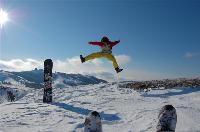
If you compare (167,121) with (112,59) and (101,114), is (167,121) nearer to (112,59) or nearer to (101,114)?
(101,114)

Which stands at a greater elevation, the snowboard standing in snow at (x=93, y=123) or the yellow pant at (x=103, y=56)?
the yellow pant at (x=103, y=56)

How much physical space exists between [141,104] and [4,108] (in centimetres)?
534

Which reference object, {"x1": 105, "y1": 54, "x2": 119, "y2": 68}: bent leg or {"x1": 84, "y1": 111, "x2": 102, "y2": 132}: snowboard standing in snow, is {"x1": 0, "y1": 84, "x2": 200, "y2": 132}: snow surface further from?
{"x1": 84, "y1": 111, "x2": 102, "y2": 132}: snowboard standing in snow

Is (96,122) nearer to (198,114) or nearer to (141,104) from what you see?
(198,114)

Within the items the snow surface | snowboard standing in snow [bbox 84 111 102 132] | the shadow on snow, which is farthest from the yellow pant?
snowboard standing in snow [bbox 84 111 102 132]

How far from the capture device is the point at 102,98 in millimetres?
13977

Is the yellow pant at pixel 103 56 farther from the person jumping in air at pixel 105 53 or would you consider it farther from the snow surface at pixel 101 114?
the snow surface at pixel 101 114

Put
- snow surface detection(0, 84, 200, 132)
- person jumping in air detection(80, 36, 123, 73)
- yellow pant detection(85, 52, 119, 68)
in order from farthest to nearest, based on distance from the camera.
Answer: yellow pant detection(85, 52, 119, 68) < person jumping in air detection(80, 36, 123, 73) < snow surface detection(0, 84, 200, 132)

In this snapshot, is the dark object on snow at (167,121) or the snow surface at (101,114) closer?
the dark object on snow at (167,121)

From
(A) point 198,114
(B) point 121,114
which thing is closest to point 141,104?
(B) point 121,114

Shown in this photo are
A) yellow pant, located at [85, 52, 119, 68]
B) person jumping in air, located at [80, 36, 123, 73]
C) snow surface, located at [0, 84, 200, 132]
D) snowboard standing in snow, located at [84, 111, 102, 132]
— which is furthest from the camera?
yellow pant, located at [85, 52, 119, 68]

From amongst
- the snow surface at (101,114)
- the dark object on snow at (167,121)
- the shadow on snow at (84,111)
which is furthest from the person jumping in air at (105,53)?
the dark object on snow at (167,121)

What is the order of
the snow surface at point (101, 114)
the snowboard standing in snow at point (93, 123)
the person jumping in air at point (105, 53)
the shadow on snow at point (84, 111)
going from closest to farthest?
the snowboard standing in snow at point (93, 123)
the snow surface at point (101, 114)
the shadow on snow at point (84, 111)
the person jumping in air at point (105, 53)

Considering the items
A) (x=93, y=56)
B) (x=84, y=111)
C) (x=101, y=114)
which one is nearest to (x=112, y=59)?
(x=93, y=56)
